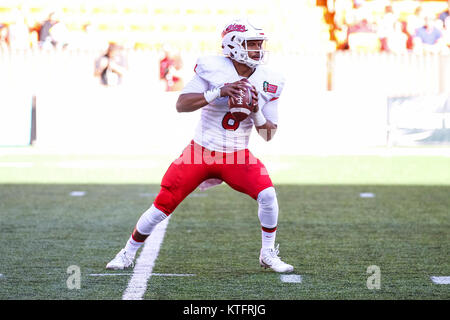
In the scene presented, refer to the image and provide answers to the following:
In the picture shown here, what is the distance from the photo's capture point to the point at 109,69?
1709 centimetres

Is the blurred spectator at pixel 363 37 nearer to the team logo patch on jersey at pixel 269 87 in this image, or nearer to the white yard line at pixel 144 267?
the white yard line at pixel 144 267

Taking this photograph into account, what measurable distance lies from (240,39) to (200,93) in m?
0.42

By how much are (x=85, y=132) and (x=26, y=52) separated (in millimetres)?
3147

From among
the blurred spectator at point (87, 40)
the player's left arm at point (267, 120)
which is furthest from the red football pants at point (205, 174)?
the blurred spectator at point (87, 40)

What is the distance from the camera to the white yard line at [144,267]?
16.1ft

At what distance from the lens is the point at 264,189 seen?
5488 mm

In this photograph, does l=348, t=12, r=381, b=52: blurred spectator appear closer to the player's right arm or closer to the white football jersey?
the white football jersey

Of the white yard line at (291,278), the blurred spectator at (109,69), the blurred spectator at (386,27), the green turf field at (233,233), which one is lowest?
the white yard line at (291,278)

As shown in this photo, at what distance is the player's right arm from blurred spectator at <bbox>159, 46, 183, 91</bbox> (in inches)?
470

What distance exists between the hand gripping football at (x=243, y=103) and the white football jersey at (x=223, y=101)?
20 centimetres

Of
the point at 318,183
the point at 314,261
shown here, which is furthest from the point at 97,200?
the point at 314,261

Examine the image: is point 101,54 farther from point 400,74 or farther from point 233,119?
point 233,119

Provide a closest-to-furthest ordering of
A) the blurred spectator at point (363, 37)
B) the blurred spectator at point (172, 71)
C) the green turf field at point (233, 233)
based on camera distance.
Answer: the green turf field at point (233, 233) → the blurred spectator at point (172, 71) → the blurred spectator at point (363, 37)

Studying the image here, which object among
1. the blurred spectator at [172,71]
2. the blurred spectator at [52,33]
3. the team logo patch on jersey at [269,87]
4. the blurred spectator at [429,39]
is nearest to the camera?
the team logo patch on jersey at [269,87]
